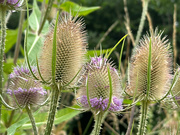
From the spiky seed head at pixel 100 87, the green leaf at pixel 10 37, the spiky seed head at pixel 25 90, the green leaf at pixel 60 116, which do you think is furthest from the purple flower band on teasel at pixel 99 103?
the green leaf at pixel 10 37

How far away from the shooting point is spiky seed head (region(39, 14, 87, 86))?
114cm

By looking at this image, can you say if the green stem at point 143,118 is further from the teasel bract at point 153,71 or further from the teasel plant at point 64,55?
the teasel plant at point 64,55

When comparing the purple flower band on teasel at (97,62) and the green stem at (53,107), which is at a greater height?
the purple flower band on teasel at (97,62)

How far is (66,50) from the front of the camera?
45.2 inches

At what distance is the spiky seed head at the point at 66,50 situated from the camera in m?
1.14

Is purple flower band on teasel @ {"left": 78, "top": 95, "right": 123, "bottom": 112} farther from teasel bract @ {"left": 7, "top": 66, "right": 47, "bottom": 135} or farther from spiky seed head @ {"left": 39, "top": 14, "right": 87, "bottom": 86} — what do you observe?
teasel bract @ {"left": 7, "top": 66, "right": 47, "bottom": 135}

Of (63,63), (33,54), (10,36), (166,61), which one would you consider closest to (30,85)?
(63,63)

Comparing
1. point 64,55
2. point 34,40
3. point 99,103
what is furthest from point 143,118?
point 34,40

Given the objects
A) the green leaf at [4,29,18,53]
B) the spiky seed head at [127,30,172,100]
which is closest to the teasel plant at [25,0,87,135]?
the spiky seed head at [127,30,172,100]

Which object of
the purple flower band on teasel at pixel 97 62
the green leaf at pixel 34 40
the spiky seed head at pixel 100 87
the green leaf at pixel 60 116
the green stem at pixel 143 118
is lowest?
the green leaf at pixel 60 116

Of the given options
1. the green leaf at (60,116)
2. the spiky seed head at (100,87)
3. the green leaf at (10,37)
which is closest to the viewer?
the spiky seed head at (100,87)

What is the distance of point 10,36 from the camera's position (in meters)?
2.23

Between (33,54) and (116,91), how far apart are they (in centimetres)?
66

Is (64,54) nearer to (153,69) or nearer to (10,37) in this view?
(153,69)
